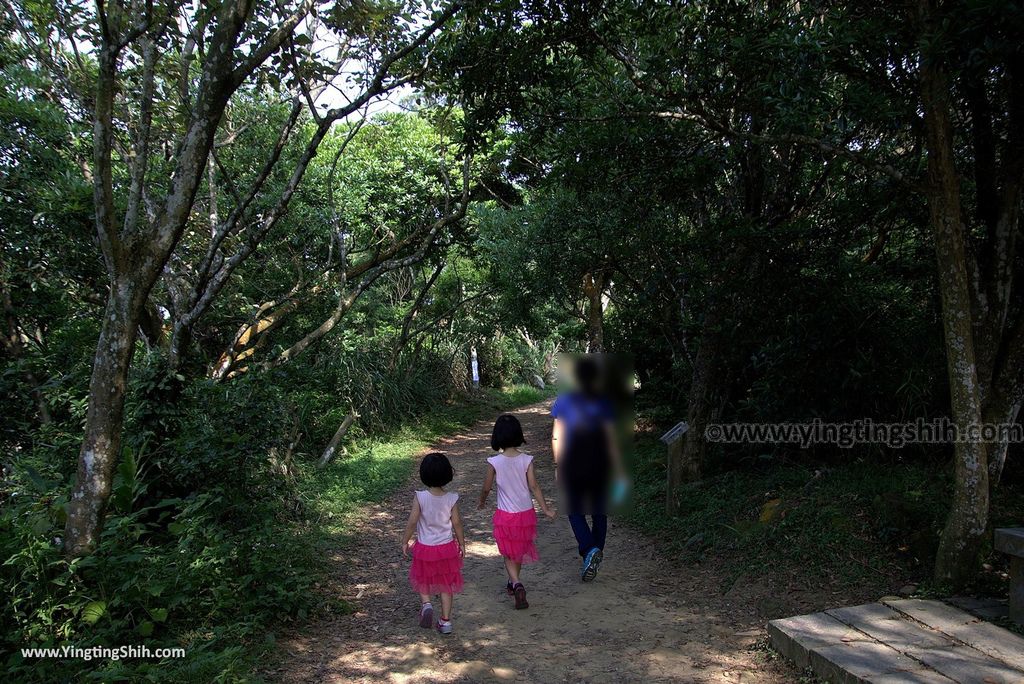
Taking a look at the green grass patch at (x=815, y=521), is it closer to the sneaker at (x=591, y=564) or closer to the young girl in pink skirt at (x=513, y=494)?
the sneaker at (x=591, y=564)

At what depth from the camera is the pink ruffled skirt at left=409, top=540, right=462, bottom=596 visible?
14.9 ft

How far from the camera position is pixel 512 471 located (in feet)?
15.9

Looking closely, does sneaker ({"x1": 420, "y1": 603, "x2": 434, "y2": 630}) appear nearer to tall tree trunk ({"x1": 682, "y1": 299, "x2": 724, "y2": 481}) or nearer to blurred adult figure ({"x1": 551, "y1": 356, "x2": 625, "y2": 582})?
blurred adult figure ({"x1": 551, "y1": 356, "x2": 625, "y2": 582})

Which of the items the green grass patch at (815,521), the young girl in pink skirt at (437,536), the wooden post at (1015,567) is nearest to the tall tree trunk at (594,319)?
the green grass patch at (815,521)

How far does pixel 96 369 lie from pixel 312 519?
408 centimetres

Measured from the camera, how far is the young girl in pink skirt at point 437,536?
4.54 meters

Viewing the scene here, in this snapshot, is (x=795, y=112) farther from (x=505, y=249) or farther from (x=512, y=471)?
(x=505, y=249)

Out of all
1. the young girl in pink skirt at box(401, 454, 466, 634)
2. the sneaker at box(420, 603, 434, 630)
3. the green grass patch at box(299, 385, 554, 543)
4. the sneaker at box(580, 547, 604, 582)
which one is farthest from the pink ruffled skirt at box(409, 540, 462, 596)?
the green grass patch at box(299, 385, 554, 543)

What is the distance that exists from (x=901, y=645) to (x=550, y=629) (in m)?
2.16

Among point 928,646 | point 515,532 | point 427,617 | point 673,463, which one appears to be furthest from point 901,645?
point 673,463

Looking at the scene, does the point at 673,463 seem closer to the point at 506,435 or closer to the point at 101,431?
the point at 506,435

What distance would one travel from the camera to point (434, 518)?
4.56 metres

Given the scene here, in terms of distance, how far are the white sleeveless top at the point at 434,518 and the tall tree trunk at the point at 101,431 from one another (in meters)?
1.98

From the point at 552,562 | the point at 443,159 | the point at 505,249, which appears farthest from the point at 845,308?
the point at 443,159
